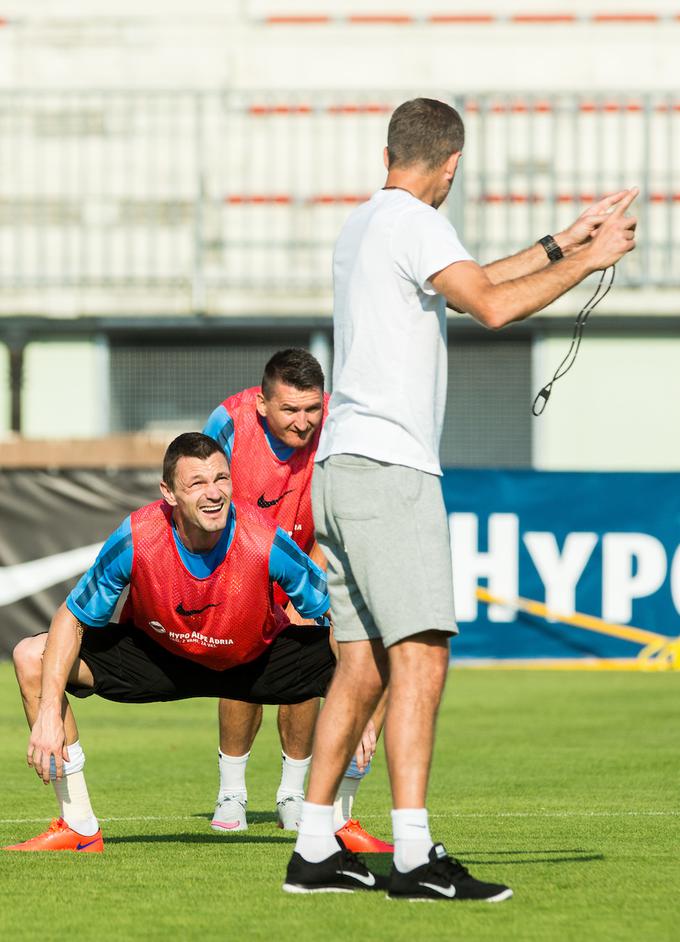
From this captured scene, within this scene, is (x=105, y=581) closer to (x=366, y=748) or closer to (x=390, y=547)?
(x=366, y=748)

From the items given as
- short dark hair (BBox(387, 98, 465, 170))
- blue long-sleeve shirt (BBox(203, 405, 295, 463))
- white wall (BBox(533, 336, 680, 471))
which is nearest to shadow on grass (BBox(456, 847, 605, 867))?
blue long-sleeve shirt (BBox(203, 405, 295, 463))

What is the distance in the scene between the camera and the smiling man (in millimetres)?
5598

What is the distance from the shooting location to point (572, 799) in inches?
284

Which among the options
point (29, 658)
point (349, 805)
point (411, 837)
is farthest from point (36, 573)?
point (411, 837)

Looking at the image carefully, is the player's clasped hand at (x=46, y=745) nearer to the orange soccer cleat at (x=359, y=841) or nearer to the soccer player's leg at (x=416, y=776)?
the orange soccer cleat at (x=359, y=841)

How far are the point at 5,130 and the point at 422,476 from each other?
584 inches

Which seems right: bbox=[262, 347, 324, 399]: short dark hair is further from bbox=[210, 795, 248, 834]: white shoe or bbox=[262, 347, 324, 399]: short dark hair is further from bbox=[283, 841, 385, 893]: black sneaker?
bbox=[283, 841, 385, 893]: black sneaker

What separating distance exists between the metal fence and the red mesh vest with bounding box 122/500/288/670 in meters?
12.3

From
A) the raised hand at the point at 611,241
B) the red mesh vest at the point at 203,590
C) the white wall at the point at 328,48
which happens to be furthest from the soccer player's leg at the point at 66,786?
the white wall at the point at 328,48

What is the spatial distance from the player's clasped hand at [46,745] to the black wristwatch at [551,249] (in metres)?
2.05

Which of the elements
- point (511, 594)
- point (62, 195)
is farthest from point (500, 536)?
point (62, 195)

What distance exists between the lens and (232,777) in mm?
6535

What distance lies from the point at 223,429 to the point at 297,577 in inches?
45.5

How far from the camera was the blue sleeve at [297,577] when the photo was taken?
578 centimetres
